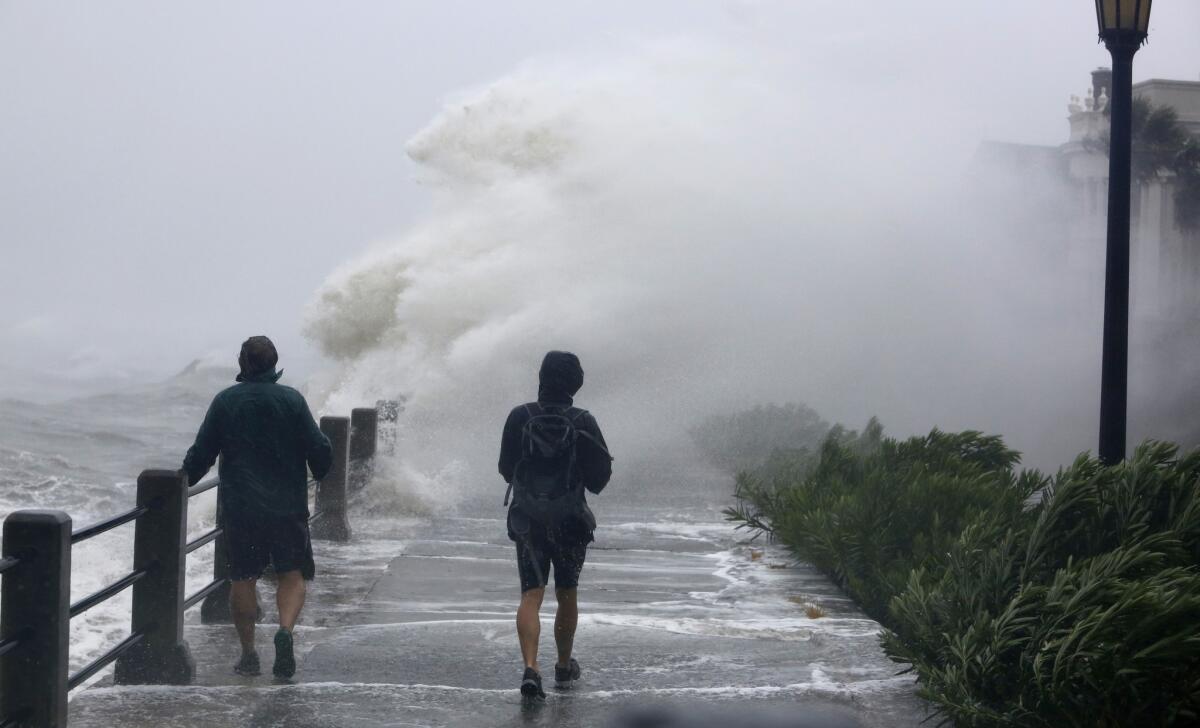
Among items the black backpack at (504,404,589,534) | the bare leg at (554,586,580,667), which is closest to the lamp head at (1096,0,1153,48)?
the black backpack at (504,404,589,534)

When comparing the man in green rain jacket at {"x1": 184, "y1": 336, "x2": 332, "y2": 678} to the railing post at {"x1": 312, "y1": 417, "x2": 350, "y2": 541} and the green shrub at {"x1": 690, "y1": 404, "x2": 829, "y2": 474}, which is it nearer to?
the railing post at {"x1": 312, "y1": 417, "x2": 350, "y2": 541}

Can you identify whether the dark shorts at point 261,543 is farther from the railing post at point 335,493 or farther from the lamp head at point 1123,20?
the lamp head at point 1123,20

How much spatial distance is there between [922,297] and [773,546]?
18802 millimetres

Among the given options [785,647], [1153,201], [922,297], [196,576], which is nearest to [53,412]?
[922,297]

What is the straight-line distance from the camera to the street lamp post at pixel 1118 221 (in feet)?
26.6

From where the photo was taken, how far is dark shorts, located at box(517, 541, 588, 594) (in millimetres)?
6672

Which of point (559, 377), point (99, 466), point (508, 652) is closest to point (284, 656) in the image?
point (508, 652)

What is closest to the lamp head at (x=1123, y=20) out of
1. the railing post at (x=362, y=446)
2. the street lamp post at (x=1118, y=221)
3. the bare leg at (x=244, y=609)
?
the street lamp post at (x=1118, y=221)

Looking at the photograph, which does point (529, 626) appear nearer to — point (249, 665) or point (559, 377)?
point (559, 377)

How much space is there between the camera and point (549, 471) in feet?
21.7

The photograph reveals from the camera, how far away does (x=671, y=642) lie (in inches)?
306

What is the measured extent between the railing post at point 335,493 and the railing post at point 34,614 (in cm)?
583

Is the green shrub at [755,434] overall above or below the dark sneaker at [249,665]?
above

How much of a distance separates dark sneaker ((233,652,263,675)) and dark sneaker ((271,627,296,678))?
147mm
